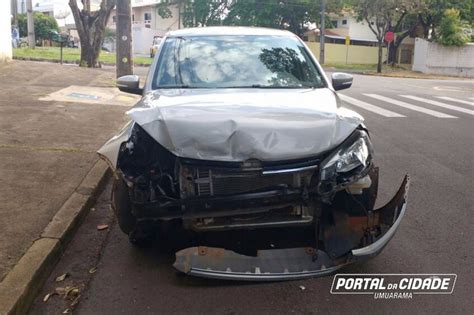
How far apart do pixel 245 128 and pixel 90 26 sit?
2052 centimetres

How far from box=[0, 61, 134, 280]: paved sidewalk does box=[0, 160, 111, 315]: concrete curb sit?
8cm

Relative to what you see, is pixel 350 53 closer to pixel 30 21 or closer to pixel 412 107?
pixel 30 21

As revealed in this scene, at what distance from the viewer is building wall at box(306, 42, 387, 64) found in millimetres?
51906

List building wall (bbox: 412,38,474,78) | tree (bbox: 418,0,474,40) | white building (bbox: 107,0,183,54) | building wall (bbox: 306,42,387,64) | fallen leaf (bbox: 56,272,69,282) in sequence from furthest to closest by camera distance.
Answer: white building (bbox: 107,0,183,54), building wall (bbox: 306,42,387,64), tree (bbox: 418,0,474,40), building wall (bbox: 412,38,474,78), fallen leaf (bbox: 56,272,69,282)

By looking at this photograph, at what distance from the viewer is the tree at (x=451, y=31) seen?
128ft

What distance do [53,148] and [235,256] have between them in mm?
4367

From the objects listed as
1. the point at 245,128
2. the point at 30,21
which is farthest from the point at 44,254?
the point at 30,21

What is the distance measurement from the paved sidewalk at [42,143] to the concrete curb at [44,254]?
77mm

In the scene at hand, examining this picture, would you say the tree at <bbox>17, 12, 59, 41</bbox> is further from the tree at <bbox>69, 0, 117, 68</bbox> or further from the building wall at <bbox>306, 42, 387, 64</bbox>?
the tree at <bbox>69, 0, 117, 68</bbox>

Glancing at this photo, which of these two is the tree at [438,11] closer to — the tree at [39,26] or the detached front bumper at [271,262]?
the tree at [39,26]

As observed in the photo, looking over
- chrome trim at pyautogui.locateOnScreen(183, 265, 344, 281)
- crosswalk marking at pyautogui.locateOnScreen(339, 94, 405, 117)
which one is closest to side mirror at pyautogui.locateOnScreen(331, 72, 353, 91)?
chrome trim at pyautogui.locateOnScreen(183, 265, 344, 281)

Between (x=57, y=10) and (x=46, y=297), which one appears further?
(x=57, y=10)

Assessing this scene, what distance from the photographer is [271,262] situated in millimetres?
3895

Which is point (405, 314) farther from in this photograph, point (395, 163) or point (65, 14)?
point (65, 14)
